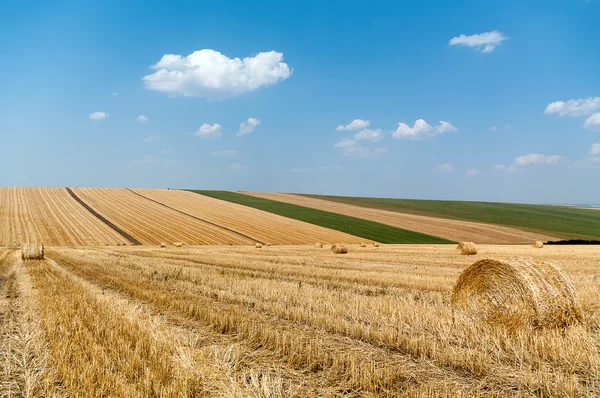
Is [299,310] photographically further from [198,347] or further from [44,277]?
[44,277]

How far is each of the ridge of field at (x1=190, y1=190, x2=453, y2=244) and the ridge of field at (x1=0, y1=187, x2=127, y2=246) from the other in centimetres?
2575

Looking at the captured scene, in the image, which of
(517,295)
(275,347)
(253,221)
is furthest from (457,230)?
(275,347)

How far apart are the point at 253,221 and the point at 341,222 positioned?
41.2 feet

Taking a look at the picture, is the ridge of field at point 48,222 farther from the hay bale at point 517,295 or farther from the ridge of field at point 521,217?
the ridge of field at point 521,217

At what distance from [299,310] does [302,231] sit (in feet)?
136

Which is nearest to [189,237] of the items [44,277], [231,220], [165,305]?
[231,220]

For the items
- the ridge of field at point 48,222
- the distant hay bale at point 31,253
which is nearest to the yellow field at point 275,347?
the distant hay bale at point 31,253

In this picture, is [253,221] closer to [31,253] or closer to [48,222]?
[48,222]

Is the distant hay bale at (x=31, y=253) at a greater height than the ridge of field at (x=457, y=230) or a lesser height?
greater

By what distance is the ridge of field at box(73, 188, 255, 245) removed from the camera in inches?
1634

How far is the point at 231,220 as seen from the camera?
5403 centimetres

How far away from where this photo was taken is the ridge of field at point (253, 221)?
150 feet

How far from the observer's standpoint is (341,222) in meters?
59.8

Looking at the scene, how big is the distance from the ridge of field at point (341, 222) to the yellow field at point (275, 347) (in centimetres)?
4038
